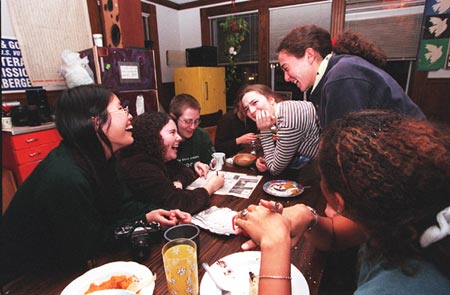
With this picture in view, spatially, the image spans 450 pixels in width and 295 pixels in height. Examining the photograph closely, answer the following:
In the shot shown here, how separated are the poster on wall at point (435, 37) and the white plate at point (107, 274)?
4393 mm

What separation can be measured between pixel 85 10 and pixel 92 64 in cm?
107

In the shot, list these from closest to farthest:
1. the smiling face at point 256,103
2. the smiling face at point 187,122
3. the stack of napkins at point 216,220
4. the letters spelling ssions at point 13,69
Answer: the stack of napkins at point 216,220
the smiling face at point 256,103
the smiling face at point 187,122
the letters spelling ssions at point 13,69

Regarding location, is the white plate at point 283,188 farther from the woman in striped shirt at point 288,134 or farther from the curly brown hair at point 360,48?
the curly brown hair at point 360,48

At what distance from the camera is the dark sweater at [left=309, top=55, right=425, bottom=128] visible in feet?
3.96

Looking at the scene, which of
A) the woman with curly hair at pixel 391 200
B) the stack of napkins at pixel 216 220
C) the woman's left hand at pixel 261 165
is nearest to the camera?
the woman with curly hair at pixel 391 200

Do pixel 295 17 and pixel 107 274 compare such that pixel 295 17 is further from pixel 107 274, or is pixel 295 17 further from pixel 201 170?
pixel 107 274

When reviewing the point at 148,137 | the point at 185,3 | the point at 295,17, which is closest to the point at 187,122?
the point at 148,137

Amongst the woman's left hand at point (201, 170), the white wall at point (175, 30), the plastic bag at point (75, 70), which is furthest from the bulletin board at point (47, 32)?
the woman's left hand at point (201, 170)

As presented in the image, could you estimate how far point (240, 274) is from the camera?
2.79ft

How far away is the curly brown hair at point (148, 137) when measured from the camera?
150 cm

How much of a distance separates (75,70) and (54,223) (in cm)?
248

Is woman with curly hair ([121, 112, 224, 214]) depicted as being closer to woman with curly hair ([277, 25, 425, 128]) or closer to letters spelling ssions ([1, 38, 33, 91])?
woman with curly hair ([277, 25, 425, 128])

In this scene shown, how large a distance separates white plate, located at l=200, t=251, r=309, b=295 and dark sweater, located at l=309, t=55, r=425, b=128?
73cm

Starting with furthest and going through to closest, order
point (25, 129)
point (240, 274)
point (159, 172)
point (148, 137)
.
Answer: point (25, 129) < point (148, 137) < point (159, 172) < point (240, 274)
